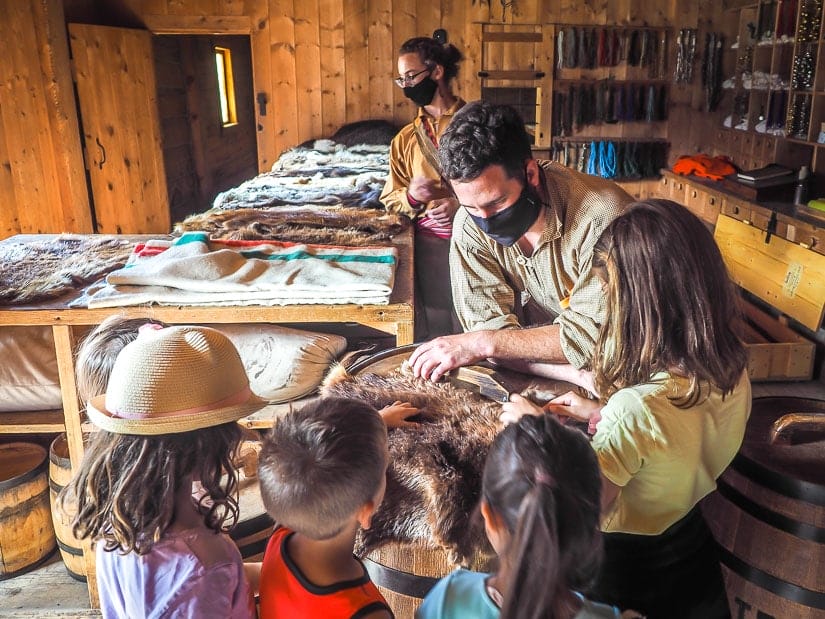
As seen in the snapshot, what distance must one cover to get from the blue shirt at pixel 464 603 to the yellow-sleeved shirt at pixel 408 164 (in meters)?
2.36

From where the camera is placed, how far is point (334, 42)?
A: 731cm

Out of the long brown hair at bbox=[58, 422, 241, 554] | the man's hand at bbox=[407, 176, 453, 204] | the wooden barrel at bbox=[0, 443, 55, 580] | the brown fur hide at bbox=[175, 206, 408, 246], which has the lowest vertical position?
the wooden barrel at bbox=[0, 443, 55, 580]

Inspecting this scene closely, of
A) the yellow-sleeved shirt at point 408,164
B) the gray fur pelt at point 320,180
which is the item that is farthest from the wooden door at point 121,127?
the yellow-sleeved shirt at point 408,164

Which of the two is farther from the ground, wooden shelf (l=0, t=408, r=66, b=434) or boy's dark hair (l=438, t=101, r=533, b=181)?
boy's dark hair (l=438, t=101, r=533, b=181)

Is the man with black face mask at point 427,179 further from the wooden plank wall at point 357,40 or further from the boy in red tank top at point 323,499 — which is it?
the wooden plank wall at point 357,40

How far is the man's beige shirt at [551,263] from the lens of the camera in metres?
1.94

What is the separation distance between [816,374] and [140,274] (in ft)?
11.7

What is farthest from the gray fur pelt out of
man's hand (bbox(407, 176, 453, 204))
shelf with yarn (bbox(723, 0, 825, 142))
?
shelf with yarn (bbox(723, 0, 825, 142))

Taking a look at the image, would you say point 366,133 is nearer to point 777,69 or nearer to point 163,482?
point 777,69

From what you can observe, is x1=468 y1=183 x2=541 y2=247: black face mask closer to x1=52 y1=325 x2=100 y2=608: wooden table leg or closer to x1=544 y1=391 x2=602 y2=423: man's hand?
x1=544 y1=391 x2=602 y2=423: man's hand

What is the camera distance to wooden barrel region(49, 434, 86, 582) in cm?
250

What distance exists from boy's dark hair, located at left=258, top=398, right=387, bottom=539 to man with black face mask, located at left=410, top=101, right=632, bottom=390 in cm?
62

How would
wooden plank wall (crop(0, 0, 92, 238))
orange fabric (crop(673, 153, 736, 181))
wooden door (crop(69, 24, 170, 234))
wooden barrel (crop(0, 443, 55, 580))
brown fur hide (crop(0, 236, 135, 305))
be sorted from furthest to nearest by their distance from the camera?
1. wooden door (crop(69, 24, 170, 234))
2. orange fabric (crop(673, 153, 736, 181))
3. wooden plank wall (crop(0, 0, 92, 238))
4. wooden barrel (crop(0, 443, 55, 580))
5. brown fur hide (crop(0, 236, 135, 305))

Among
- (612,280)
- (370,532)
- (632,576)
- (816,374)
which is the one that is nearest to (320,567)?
(370,532)
